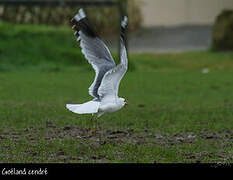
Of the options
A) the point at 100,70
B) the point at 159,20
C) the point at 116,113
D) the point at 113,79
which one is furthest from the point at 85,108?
the point at 159,20

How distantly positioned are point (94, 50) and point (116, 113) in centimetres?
271

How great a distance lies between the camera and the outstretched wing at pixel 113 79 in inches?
296

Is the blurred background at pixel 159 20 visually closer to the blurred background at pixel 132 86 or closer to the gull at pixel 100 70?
the blurred background at pixel 132 86

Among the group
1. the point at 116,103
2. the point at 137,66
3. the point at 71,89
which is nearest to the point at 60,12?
the point at 137,66

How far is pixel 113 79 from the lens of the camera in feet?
25.5

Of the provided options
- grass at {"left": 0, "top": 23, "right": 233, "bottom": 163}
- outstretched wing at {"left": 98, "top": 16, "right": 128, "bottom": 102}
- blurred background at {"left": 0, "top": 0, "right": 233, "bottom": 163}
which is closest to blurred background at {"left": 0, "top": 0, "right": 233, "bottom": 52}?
blurred background at {"left": 0, "top": 0, "right": 233, "bottom": 163}

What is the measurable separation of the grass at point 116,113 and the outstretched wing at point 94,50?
0.81 m

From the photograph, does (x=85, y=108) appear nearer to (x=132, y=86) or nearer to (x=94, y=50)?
(x=94, y=50)

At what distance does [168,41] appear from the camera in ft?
76.5

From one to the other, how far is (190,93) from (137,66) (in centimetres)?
499

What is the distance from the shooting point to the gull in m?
7.70

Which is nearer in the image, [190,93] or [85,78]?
[190,93]

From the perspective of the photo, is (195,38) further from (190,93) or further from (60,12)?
(190,93)
